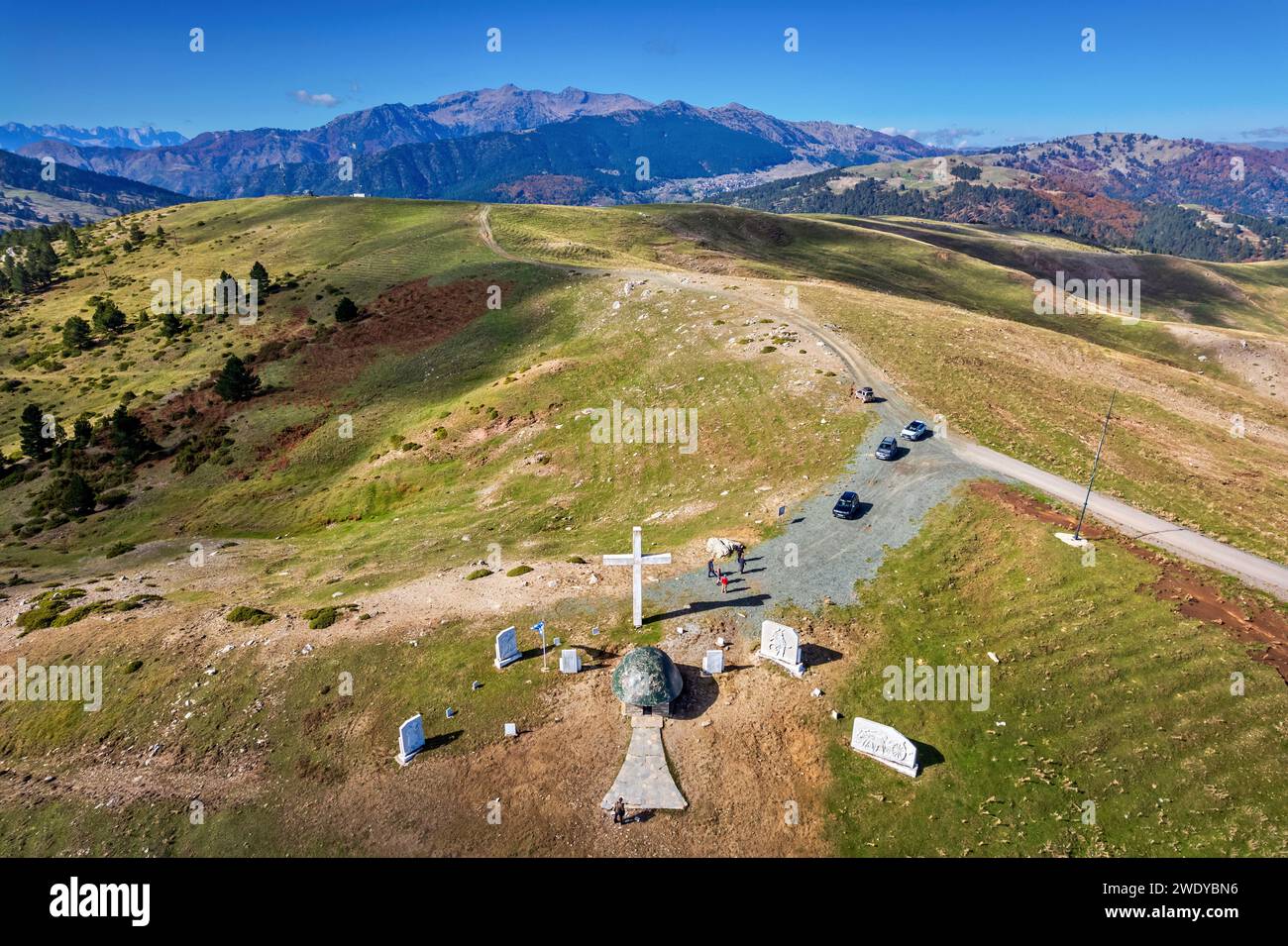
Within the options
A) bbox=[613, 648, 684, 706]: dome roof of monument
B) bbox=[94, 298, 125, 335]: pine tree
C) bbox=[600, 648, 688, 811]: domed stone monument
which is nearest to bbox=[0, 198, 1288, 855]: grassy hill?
bbox=[600, 648, 688, 811]: domed stone monument

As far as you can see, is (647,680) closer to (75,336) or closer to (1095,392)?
(1095,392)

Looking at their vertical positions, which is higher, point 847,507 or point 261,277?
point 261,277

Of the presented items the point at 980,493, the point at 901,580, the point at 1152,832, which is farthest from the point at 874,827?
the point at 980,493

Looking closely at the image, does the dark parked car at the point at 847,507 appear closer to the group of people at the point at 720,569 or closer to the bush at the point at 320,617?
the group of people at the point at 720,569

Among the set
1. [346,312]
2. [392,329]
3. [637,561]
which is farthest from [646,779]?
[346,312]

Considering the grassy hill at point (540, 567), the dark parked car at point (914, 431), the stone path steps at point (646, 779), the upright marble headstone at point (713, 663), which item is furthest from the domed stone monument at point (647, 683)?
the dark parked car at point (914, 431)

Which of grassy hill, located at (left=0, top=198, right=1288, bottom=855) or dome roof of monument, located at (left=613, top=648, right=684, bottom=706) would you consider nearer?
grassy hill, located at (left=0, top=198, right=1288, bottom=855)

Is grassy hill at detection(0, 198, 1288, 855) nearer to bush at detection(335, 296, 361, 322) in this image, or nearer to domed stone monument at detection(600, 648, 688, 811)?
domed stone monument at detection(600, 648, 688, 811)
